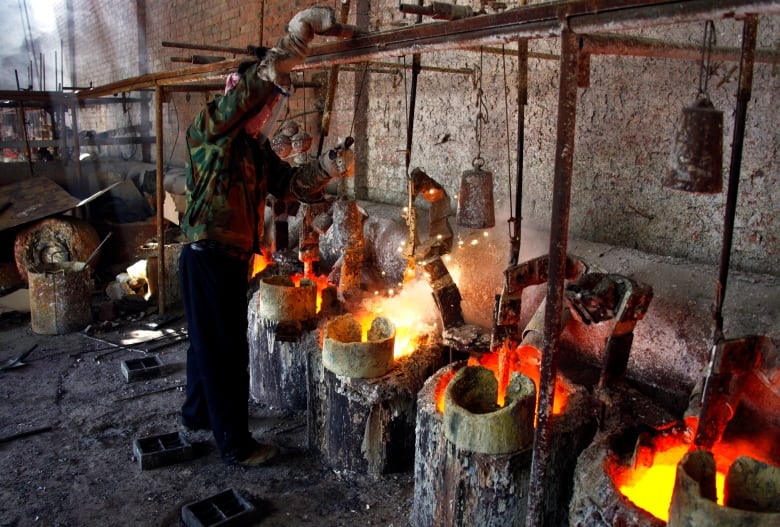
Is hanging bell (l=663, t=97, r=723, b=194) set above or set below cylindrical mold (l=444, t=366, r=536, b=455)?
above

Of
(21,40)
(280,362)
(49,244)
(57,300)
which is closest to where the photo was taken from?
(280,362)

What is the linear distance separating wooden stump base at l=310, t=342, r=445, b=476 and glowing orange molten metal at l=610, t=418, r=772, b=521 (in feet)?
5.13

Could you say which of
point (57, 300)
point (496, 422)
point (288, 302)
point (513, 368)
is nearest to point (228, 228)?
point (288, 302)

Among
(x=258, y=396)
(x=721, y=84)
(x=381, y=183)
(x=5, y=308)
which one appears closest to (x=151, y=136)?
(x=5, y=308)

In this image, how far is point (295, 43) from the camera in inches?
125

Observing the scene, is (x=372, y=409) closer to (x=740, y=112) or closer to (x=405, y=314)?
(x=405, y=314)

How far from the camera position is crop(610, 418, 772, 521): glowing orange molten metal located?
8.12 ft

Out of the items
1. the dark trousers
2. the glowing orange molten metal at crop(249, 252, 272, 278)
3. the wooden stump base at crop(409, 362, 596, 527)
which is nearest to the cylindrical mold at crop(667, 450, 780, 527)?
the wooden stump base at crop(409, 362, 596, 527)

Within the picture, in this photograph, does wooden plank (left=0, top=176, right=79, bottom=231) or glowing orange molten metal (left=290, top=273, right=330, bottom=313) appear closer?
glowing orange molten metal (left=290, top=273, right=330, bottom=313)

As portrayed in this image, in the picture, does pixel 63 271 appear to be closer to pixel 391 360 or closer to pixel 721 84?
pixel 391 360

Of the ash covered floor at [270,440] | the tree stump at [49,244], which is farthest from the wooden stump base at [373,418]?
the tree stump at [49,244]

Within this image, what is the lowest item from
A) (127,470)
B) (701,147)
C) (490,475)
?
(127,470)

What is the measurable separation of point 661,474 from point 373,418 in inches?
68.0

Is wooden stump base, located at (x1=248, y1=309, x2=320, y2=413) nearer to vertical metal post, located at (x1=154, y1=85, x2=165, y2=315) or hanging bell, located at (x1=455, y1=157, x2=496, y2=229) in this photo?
hanging bell, located at (x1=455, y1=157, x2=496, y2=229)
